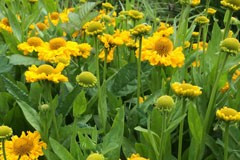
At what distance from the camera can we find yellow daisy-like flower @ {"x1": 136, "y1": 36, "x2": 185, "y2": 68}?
4.38ft

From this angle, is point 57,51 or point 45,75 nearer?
point 45,75

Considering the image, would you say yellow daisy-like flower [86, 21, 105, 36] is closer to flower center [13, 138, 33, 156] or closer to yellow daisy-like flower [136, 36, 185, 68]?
yellow daisy-like flower [136, 36, 185, 68]

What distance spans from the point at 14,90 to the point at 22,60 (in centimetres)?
15

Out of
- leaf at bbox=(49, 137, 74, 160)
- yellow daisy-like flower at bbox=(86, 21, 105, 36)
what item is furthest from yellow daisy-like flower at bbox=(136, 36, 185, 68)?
leaf at bbox=(49, 137, 74, 160)

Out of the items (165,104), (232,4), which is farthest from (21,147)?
(232,4)

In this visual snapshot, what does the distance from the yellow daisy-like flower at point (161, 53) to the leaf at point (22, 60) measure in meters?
0.34

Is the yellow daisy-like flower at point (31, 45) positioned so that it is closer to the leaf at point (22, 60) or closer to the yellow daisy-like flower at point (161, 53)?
the leaf at point (22, 60)

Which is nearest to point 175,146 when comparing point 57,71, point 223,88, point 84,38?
point 223,88

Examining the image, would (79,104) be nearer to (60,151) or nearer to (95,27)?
(60,151)

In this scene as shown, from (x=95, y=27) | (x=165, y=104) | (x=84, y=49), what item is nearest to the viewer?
(x=165, y=104)

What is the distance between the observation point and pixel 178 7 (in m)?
4.62

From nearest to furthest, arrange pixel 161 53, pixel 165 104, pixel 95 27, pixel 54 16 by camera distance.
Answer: pixel 165 104 → pixel 95 27 → pixel 161 53 → pixel 54 16

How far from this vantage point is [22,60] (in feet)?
4.74

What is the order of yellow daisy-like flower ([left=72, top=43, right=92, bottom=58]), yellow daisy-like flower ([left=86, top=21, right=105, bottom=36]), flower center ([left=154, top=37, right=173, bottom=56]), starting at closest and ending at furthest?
yellow daisy-like flower ([left=86, top=21, right=105, bottom=36]), flower center ([left=154, top=37, right=173, bottom=56]), yellow daisy-like flower ([left=72, top=43, right=92, bottom=58])
